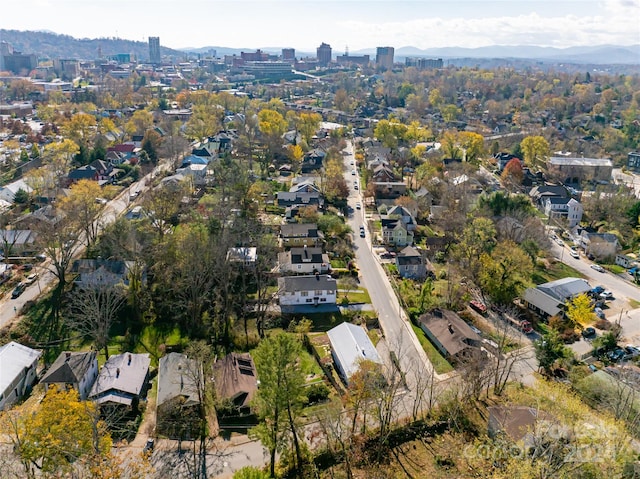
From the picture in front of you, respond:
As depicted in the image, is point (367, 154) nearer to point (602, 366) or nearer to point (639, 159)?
point (639, 159)

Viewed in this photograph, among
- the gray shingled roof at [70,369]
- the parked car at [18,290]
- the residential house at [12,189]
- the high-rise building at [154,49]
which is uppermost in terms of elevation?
the high-rise building at [154,49]

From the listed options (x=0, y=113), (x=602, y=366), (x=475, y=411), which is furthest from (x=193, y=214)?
(x=0, y=113)

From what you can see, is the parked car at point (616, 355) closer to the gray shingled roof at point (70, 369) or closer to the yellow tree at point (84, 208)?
the gray shingled roof at point (70, 369)

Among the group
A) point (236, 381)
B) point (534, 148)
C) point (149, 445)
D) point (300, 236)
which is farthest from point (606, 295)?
point (534, 148)

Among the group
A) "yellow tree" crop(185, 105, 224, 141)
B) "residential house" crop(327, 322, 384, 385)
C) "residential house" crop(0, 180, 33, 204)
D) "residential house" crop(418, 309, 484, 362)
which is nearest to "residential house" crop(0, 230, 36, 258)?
"residential house" crop(0, 180, 33, 204)

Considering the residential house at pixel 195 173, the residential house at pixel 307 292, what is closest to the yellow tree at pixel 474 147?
the residential house at pixel 195 173

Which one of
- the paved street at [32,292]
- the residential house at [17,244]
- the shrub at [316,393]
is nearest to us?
the shrub at [316,393]
